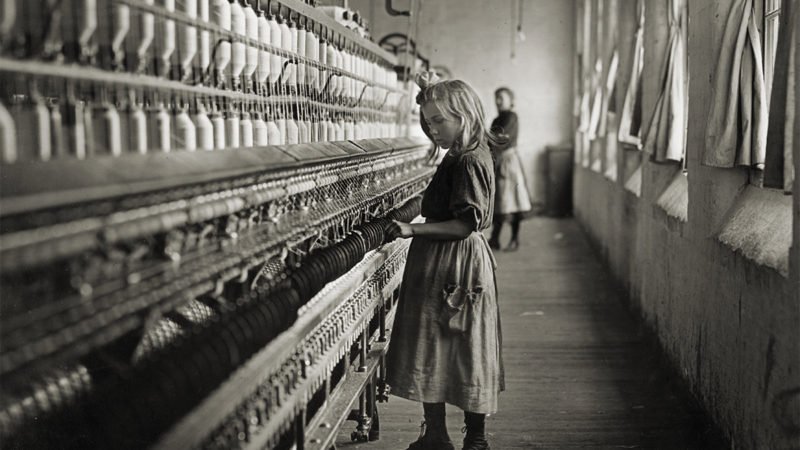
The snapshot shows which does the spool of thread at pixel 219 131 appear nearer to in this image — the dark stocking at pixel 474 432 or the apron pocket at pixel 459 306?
the apron pocket at pixel 459 306

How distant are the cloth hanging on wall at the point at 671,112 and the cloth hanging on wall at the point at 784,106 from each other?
7.97 ft

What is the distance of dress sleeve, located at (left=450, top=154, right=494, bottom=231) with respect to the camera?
11.0ft

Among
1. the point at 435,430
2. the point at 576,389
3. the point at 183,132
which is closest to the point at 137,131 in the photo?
the point at 183,132

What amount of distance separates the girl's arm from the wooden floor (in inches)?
47.0

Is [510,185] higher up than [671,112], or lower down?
lower down

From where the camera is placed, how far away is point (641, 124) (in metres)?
6.88

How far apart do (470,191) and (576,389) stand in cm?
214

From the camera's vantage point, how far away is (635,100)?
6988mm

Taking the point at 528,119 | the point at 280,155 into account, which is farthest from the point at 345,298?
the point at 528,119

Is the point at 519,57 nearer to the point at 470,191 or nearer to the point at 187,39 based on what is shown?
the point at 470,191

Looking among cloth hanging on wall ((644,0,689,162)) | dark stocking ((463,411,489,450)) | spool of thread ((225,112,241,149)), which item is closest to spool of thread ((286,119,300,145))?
spool of thread ((225,112,241,149))

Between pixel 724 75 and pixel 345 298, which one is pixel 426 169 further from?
pixel 345 298

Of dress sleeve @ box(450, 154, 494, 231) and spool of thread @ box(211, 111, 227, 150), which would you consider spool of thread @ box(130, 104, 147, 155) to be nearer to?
spool of thread @ box(211, 111, 227, 150)

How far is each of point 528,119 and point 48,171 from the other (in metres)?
15.0
